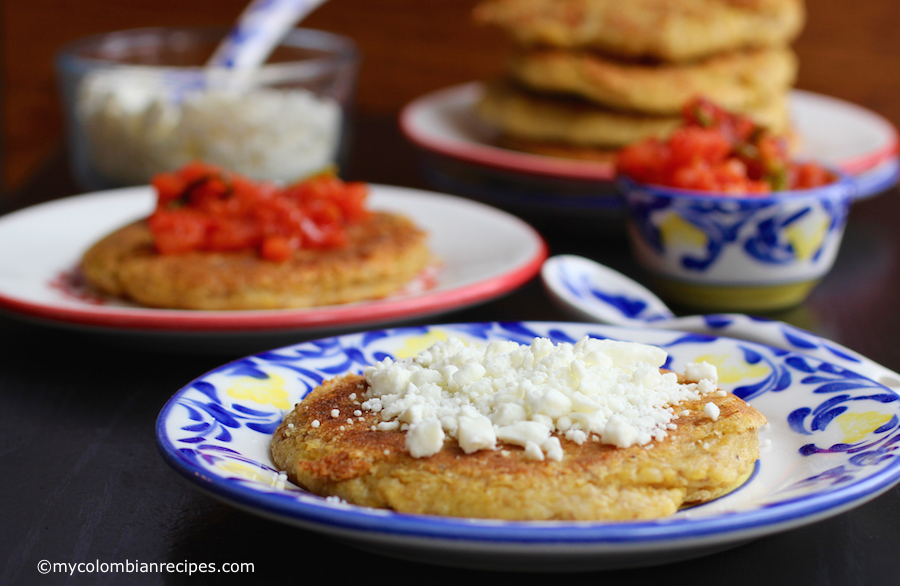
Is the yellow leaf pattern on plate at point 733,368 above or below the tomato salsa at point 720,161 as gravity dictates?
below

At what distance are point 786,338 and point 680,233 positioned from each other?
1.70 ft

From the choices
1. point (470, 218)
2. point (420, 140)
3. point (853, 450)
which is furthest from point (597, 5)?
point (853, 450)

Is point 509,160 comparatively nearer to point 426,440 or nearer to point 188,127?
point 188,127

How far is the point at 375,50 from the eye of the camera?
16.1 feet

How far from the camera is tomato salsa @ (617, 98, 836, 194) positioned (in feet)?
6.13

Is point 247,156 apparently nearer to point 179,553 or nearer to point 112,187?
point 112,187

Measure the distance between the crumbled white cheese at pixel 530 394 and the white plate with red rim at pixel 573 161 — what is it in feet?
3.97

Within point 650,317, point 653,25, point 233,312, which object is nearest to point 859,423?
point 650,317

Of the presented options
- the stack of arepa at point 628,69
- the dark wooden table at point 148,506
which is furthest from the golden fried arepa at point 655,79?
the dark wooden table at point 148,506

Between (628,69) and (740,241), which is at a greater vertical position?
(628,69)

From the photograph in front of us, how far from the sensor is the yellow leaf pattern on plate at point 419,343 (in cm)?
128

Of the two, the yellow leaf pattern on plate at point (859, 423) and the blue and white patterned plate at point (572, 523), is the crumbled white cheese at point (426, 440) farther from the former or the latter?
the yellow leaf pattern on plate at point (859, 423)

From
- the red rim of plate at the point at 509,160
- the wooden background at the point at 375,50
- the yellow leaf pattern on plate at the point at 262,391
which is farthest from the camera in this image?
the wooden background at the point at 375,50

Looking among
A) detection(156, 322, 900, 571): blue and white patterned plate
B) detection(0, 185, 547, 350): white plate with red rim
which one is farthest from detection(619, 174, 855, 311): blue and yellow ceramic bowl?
detection(156, 322, 900, 571): blue and white patterned plate
